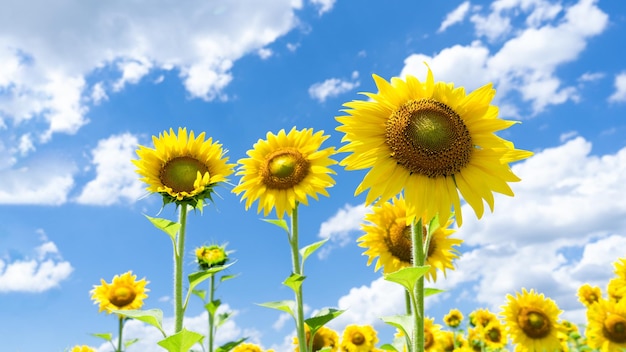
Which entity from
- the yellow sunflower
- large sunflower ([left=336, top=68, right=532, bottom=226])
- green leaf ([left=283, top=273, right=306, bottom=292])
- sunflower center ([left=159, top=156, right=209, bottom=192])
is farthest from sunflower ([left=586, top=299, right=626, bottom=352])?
sunflower center ([left=159, top=156, right=209, bottom=192])

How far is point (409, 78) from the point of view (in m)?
3.41

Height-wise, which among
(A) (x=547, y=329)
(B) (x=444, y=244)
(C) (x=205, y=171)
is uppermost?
(C) (x=205, y=171)

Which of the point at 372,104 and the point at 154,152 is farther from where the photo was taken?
the point at 154,152

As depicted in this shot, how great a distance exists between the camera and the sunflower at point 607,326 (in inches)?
289

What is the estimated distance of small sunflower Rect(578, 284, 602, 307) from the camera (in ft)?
35.8

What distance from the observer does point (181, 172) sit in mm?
5199

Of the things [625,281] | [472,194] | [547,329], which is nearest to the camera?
[472,194]

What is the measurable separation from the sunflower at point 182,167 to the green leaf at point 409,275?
2550 mm

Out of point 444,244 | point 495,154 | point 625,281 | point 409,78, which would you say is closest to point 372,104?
point 409,78

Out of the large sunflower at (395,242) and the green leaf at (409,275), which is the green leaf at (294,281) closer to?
the large sunflower at (395,242)

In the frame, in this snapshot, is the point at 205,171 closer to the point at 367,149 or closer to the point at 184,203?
the point at 184,203

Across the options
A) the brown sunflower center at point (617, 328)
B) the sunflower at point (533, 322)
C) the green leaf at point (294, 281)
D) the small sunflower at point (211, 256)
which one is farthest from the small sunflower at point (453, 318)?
the green leaf at point (294, 281)

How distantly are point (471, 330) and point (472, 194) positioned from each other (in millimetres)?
7065

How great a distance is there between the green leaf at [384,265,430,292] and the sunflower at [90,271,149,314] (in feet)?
17.5
